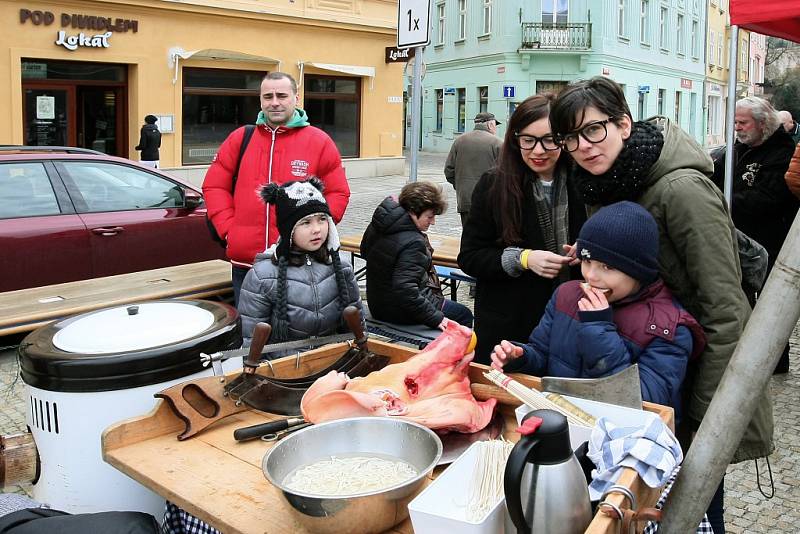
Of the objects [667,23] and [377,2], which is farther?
[667,23]

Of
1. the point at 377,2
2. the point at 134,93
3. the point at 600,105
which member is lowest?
the point at 600,105

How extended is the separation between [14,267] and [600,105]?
5046 millimetres

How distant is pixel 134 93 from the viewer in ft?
55.8

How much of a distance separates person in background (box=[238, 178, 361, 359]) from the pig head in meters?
1.12

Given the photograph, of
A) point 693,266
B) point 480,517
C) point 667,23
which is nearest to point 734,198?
point 693,266

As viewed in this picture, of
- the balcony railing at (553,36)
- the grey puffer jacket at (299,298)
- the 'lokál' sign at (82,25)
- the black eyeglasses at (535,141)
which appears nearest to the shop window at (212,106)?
the 'lokál' sign at (82,25)

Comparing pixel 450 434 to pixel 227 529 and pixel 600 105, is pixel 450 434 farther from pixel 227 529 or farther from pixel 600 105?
pixel 600 105

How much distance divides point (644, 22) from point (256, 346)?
123 ft

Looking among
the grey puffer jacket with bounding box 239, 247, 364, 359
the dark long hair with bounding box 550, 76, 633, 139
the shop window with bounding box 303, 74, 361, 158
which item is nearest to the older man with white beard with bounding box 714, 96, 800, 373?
the grey puffer jacket with bounding box 239, 247, 364, 359

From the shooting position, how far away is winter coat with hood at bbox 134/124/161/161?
16.0 metres

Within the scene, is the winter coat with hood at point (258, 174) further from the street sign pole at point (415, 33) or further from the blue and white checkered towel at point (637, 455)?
the blue and white checkered towel at point (637, 455)

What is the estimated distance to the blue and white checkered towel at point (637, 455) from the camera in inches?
63.5

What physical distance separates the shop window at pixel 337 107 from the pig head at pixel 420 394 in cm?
1890

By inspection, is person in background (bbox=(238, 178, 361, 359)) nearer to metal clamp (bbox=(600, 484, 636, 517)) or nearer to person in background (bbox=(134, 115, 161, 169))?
metal clamp (bbox=(600, 484, 636, 517))
